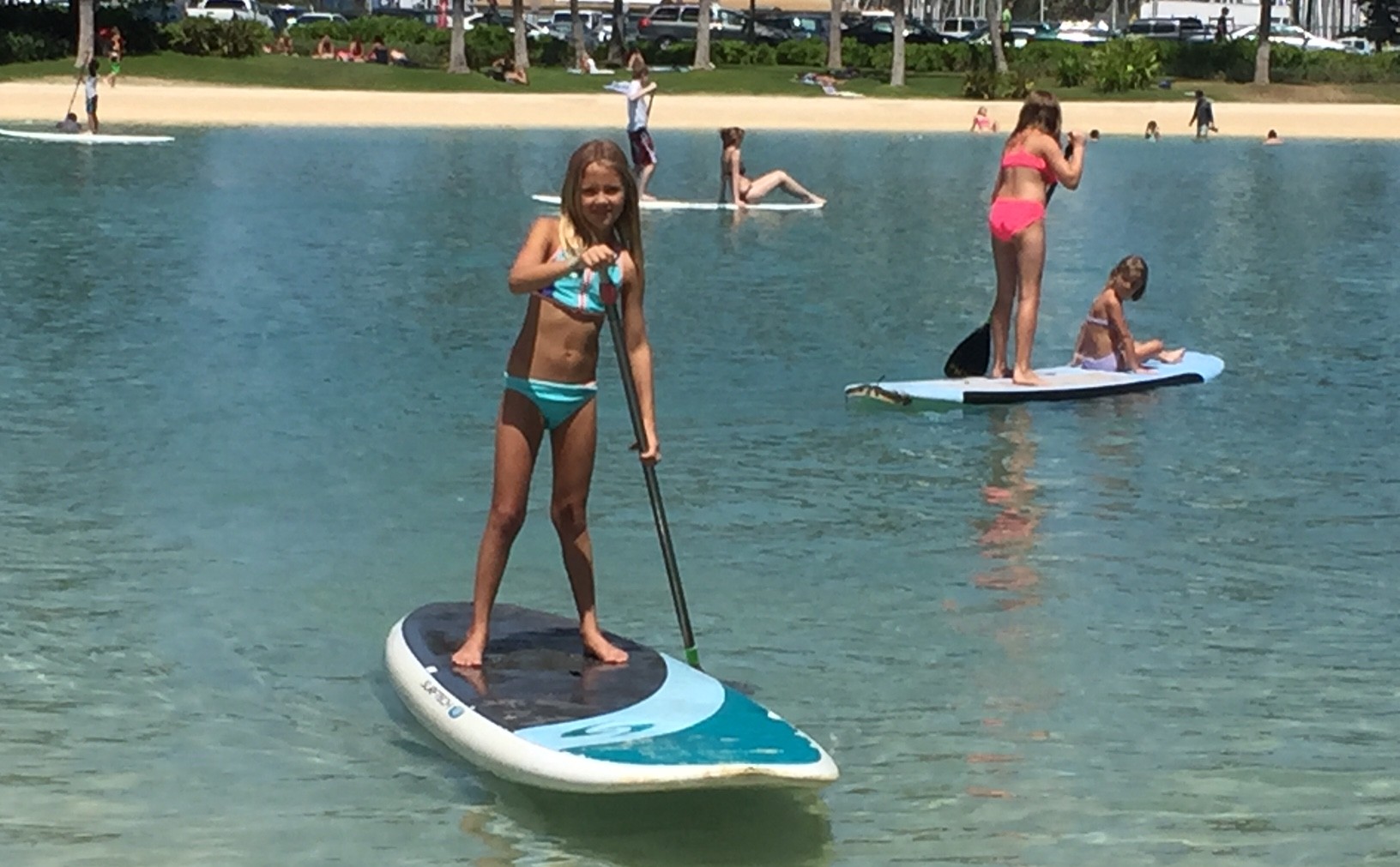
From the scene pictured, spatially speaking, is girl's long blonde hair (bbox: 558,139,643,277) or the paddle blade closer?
girl's long blonde hair (bbox: 558,139,643,277)

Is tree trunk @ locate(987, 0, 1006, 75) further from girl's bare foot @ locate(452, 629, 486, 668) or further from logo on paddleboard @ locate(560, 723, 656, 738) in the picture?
logo on paddleboard @ locate(560, 723, 656, 738)

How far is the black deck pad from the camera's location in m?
8.10

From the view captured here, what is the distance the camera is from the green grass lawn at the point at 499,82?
61094 mm

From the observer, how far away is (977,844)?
789 cm

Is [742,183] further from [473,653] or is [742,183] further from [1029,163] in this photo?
[473,653]

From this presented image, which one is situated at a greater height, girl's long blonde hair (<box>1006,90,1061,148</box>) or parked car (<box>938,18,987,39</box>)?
parked car (<box>938,18,987,39</box>)

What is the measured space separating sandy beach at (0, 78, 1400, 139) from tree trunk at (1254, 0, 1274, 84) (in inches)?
195

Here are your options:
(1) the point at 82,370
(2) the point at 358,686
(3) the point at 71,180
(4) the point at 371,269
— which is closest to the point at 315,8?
(3) the point at 71,180

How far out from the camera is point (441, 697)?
8.38 meters

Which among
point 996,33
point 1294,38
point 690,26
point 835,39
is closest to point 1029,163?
point 996,33

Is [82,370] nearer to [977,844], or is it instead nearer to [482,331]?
[482,331]

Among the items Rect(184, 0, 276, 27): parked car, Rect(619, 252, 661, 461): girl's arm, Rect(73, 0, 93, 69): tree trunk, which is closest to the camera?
Rect(619, 252, 661, 461): girl's arm

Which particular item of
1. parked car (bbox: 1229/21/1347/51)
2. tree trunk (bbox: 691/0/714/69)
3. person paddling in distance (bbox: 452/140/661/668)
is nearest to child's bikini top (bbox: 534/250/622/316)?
person paddling in distance (bbox: 452/140/661/668)

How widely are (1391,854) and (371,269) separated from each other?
1765cm
